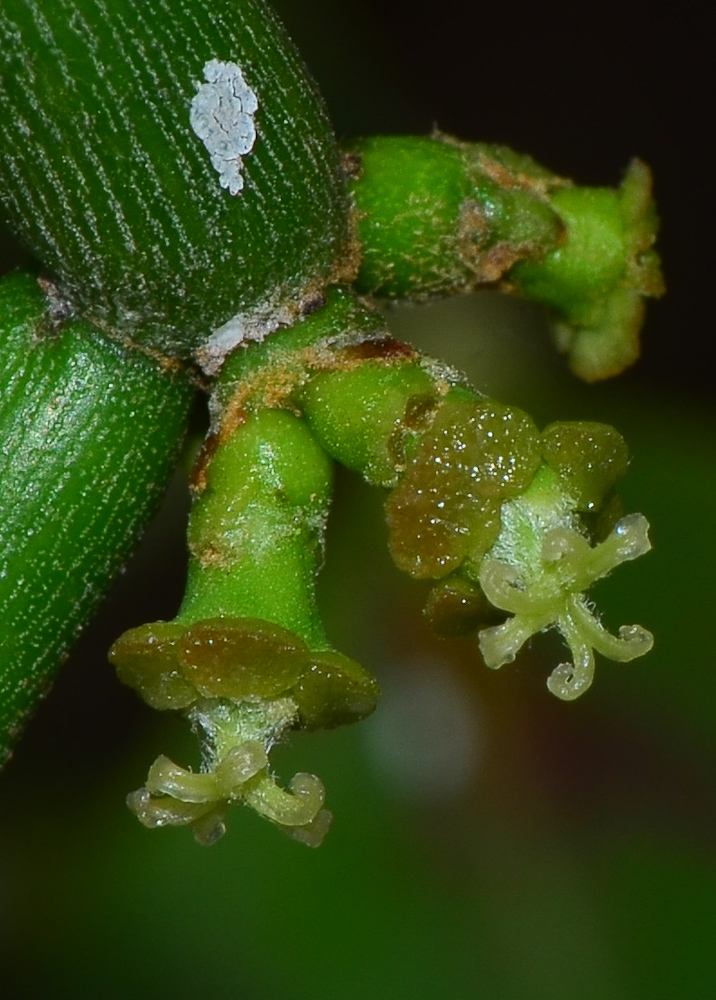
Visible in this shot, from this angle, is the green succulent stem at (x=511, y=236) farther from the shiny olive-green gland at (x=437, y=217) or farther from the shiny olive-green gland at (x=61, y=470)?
the shiny olive-green gland at (x=61, y=470)

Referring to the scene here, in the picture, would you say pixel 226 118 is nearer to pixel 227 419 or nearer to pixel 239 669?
pixel 227 419

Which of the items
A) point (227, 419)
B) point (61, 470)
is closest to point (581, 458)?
point (227, 419)

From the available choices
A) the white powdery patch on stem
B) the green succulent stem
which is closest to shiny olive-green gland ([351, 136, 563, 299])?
the green succulent stem

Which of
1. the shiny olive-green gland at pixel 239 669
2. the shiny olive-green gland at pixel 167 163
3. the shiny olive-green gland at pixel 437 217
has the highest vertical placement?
the shiny olive-green gland at pixel 167 163

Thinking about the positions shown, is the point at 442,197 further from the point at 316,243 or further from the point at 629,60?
the point at 629,60

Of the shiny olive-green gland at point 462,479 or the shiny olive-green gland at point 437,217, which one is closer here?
the shiny olive-green gland at point 462,479

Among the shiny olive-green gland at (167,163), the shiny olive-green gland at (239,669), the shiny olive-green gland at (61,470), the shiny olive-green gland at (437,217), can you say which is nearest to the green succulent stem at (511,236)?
the shiny olive-green gland at (437,217)
